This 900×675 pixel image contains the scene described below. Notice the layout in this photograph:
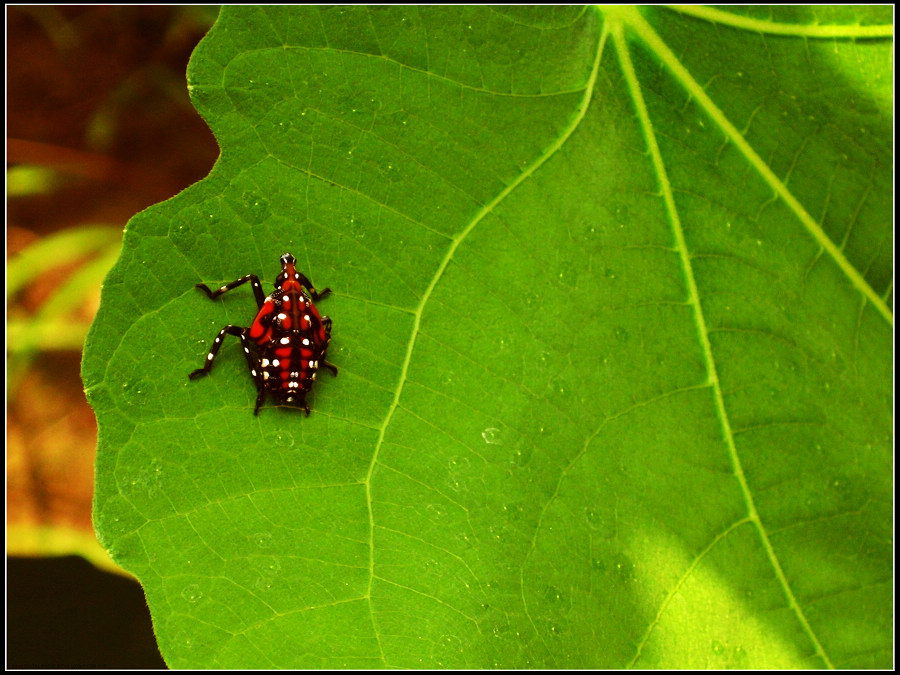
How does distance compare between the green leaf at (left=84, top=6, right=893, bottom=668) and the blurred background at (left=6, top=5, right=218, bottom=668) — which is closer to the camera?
the green leaf at (left=84, top=6, right=893, bottom=668)

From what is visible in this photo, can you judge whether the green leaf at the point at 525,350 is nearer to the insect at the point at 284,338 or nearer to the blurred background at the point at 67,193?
the insect at the point at 284,338

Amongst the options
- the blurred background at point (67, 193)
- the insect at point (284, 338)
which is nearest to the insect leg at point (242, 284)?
the insect at point (284, 338)

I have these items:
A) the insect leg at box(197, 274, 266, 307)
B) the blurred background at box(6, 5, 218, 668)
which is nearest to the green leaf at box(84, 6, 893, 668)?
the insect leg at box(197, 274, 266, 307)

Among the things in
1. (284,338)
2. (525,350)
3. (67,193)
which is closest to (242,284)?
(284,338)

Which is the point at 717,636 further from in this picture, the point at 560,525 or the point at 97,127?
the point at 97,127

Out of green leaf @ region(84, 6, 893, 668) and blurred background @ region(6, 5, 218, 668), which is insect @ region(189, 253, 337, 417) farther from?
blurred background @ region(6, 5, 218, 668)

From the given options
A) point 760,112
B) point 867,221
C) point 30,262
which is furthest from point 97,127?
point 867,221

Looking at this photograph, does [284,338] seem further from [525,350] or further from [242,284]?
[525,350]
